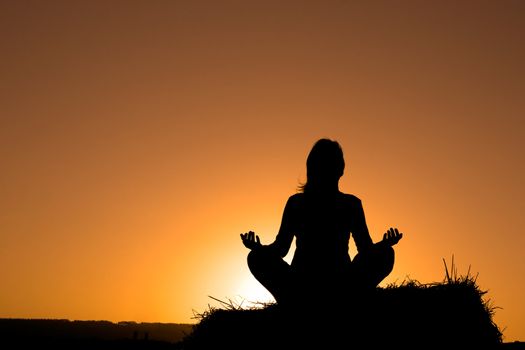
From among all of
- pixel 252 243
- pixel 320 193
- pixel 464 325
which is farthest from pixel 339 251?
pixel 464 325

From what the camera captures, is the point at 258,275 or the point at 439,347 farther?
the point at 258,275

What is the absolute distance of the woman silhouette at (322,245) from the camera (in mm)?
5355

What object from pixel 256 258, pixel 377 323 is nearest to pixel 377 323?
pixel 377 323

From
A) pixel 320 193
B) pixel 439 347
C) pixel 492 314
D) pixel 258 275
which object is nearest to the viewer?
pixel 439 347

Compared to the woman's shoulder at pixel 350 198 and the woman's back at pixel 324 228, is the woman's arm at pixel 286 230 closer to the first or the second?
the woman's back at pixel 324 228

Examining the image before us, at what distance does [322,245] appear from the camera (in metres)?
6.36

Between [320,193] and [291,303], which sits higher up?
[320,193]

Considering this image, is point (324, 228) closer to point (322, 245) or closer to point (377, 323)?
point (322, 245)

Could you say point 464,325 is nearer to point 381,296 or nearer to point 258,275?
point 381,296

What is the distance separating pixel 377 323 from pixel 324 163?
6.95ft

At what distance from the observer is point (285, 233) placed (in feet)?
22.9

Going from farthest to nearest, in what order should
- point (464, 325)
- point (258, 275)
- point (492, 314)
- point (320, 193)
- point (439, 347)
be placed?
point (320, 193)
point (492, 314)
point (258, 275)
point (464, 325)
point (439, 347)

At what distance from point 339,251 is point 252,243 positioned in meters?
1.14

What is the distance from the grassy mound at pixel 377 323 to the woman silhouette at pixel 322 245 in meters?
0.18
